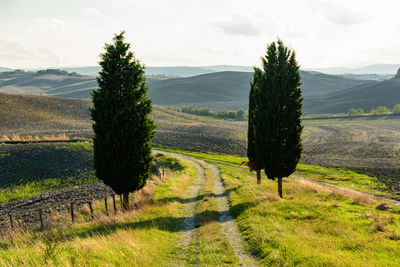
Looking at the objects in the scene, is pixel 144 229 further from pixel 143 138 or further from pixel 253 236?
pixel 143 138

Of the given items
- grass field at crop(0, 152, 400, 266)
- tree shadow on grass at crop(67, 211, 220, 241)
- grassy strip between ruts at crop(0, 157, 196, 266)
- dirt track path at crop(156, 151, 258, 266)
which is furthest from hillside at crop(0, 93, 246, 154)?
grassy strip between ruts at crop(0, 157, 196, 266)

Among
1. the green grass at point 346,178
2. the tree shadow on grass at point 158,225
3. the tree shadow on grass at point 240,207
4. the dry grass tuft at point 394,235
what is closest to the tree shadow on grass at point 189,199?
the tree shadow on grass at point 158,225

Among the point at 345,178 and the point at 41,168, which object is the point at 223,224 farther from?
the point at 345,178

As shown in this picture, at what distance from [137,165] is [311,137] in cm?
9902

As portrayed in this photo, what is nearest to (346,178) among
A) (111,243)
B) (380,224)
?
(380,224)

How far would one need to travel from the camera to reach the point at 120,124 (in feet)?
70.6

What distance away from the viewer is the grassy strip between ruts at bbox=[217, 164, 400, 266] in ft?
38.8

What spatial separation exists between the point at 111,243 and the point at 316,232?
10960mm

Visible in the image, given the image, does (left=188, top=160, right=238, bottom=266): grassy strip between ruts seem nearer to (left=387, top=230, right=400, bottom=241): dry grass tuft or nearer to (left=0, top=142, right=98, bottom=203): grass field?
(left=387, top=230, right=400, bottom=241): dry grass tuft

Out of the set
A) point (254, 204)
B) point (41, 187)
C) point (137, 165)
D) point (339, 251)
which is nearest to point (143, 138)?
point (137, 165)

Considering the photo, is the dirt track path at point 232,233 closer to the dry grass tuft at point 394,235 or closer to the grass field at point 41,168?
the dry grass tuft at point 394,235

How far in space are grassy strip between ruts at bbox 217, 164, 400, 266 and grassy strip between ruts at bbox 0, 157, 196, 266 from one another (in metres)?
4.42

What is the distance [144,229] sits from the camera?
16.1 metres

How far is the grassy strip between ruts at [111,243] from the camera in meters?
9.91
